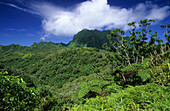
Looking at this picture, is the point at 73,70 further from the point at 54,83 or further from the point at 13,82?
the point at 13,82

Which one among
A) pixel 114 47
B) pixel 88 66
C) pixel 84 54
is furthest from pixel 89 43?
pixel 114 47

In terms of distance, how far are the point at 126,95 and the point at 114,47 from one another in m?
9.74

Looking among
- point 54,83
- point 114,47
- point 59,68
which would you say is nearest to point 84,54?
point 59,68

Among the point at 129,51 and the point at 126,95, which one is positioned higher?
the point at 129,51

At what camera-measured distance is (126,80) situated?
4.14m

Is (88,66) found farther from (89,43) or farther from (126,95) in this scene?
(89,43)

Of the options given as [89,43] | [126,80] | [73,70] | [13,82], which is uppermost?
[89,43]

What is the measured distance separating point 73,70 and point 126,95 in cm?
7461

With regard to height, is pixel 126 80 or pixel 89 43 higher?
pixel 89 43

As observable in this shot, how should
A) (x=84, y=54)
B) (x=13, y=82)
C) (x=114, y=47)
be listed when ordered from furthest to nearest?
(x=84, y=54) < (x=114, y=47) < (x=13, y=82)

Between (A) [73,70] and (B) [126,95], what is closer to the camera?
(B) [126,95]

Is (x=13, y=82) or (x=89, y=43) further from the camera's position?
(x=89, y=43)

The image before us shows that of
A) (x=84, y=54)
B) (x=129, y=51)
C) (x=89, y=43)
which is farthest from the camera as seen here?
(x=89, y=43)

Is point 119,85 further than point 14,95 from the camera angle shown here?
Yes
